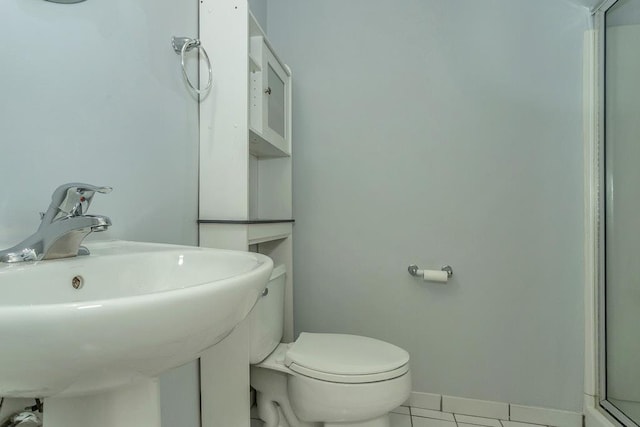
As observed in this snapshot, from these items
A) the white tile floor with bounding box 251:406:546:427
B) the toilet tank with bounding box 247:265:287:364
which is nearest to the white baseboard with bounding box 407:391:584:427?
the white tile floor with bounding box 251:406:546:427

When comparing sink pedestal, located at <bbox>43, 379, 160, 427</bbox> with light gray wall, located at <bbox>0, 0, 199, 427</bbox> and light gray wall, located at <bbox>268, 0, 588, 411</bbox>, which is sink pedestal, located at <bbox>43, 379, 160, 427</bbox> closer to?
light gray wall, located at <bbox>0, 0, 199, 427</bbox>

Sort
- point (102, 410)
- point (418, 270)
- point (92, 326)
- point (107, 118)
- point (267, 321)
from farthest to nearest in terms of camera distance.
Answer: point (418, 270) → point (267, 321) → point (107, 118) → point (102, 410) → point (92, 326)

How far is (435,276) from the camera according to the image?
1.35 metres

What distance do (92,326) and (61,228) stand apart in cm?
30

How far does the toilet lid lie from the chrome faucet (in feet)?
2.44

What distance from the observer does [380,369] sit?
0.98 meters

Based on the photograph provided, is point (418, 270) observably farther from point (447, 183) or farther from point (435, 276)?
point (447, 183)

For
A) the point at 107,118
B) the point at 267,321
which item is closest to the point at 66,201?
the point at 107,118

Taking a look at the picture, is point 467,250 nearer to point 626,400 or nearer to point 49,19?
point 626,400

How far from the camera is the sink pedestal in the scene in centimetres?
43

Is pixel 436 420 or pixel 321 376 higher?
pixel 321 376

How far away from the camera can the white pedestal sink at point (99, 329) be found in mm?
272

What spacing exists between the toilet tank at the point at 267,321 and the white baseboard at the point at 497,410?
0.73m

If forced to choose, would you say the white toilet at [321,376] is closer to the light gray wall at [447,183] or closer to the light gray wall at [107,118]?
the light gray wall at [107,118]
